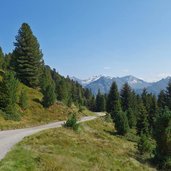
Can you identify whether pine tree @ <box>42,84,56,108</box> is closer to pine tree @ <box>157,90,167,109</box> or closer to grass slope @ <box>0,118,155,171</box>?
grass slope @ <box>0,118,155,171</box>

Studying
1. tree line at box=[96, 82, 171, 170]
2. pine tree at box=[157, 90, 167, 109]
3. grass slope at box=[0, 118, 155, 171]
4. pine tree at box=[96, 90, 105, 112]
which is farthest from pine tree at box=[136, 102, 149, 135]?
pine tree at box=[96, 90, 105, 112]

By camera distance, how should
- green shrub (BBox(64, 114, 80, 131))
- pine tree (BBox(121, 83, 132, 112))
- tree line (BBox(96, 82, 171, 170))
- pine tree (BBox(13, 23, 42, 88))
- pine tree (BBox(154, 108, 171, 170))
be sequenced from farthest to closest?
pine tree (BBox(121, 83, 132, 112)), pine tree (BBox(13, 23, 42, 88)), green shrub (BBox(64, 114, 80, 131)), tree line (BBox(96, 82, 171, 170)), pine tree (BBox(154, 108, 171, 170))

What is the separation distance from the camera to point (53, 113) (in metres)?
61.4

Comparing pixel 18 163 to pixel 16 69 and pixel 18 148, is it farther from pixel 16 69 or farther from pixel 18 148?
pixel 16 69

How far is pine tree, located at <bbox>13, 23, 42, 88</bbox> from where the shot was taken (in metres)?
66.8

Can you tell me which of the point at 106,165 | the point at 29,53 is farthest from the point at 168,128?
the point at 29,53

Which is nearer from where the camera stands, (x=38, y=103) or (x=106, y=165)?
(x=106, y=165)

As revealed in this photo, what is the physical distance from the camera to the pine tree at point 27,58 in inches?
2628

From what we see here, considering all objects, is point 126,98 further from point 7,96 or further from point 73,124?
point 73,124

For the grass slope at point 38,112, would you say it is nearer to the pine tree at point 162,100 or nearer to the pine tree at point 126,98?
the pine tree at point 126,98

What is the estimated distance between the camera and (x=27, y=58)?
220 feet

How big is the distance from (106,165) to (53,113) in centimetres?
3646

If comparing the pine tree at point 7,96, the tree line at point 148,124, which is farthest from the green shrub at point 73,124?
the pine tree at point 7,96

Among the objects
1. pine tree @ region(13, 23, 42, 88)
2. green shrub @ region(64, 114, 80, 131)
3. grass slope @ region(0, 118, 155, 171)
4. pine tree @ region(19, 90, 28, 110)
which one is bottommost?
grass slope @ region(0, 118, 155, 171)
